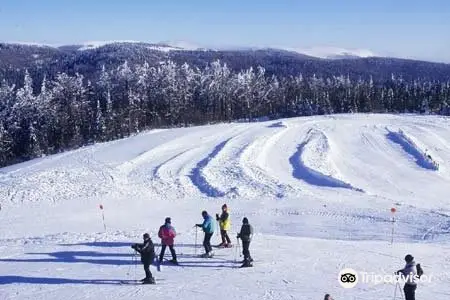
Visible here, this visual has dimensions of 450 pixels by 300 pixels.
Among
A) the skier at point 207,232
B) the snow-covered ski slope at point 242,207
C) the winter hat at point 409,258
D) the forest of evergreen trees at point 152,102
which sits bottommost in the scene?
the snow-covered ski slope at point 242,207

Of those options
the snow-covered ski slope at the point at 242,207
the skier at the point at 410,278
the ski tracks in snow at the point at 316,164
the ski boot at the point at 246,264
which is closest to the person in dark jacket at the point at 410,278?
the skier at the point at 410,278

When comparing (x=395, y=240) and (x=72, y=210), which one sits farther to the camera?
(x=72, y=210)

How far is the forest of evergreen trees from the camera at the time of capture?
79.1 meters

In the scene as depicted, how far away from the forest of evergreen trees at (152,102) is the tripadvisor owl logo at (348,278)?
2403 inches

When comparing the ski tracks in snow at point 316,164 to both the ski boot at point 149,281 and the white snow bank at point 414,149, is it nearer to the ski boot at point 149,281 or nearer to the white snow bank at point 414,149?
the white snow bank at point 414,149

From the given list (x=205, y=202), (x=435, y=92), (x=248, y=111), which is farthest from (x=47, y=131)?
(x=435, y=92)

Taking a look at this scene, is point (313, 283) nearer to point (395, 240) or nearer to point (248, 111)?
point (395, 240)

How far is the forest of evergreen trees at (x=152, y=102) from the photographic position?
259 ft

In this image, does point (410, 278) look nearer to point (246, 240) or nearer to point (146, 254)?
point (246, 240)

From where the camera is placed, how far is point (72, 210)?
3350 centimetres

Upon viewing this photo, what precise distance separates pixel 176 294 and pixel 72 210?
19297 millimetres

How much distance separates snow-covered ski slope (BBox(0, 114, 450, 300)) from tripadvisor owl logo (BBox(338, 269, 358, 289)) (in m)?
0.25

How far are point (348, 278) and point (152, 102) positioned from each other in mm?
82599

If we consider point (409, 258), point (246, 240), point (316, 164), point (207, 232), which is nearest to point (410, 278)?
point (409, 258)
